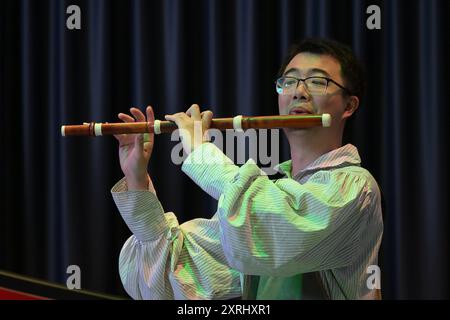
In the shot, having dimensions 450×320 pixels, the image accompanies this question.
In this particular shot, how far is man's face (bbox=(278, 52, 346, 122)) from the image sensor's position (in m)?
1.59

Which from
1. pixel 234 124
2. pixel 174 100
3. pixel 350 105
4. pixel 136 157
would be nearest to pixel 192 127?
pixel 234 124

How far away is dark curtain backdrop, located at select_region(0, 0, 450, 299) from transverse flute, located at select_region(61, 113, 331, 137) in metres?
0.67

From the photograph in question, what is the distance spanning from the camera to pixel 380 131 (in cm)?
225

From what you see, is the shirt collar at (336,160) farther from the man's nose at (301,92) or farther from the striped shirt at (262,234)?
the man's nose at (301,92)

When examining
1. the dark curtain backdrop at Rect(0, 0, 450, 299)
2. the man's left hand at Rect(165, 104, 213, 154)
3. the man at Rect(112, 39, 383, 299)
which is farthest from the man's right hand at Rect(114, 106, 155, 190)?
the dark curtain backdrop at Rect(0, 0, 450, 299)

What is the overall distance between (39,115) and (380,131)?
3.80 ft

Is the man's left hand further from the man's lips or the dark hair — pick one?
the dark hair

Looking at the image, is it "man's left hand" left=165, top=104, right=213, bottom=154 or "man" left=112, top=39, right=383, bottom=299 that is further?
"man's left hand" left=165, top=104, right=213, bottom=154

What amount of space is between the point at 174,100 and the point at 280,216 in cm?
112

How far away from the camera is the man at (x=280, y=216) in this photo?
131cm

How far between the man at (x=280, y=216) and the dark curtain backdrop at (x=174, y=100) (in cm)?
59

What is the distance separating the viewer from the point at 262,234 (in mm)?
1313
